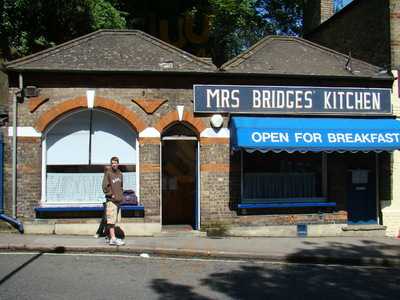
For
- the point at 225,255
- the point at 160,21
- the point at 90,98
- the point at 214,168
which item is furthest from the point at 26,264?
the point at 160,21

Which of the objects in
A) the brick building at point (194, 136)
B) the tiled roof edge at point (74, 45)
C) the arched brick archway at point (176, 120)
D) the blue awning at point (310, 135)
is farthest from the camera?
the arched brick archway at point (176, 120)

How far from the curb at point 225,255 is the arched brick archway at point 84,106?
10.6 feet

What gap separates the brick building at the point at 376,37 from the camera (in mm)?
14656

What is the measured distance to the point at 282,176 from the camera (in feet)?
47.0

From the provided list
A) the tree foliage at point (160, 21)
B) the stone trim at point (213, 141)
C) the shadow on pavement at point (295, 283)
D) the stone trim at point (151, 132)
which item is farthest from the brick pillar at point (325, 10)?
the shadow on pavement at point (295, 283)

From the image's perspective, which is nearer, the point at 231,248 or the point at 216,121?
the point at 231,248

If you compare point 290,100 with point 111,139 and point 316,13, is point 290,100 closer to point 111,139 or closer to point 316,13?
point 111,139

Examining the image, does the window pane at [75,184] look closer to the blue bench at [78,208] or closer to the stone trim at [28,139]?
the blue bench at [78,208]

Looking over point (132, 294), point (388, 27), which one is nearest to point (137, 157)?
point (132, 294)

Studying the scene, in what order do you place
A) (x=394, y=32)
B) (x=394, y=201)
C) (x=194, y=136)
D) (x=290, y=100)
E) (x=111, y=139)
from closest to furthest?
(x=111, y=139)
(x=194, y=136)
(x=290, y=100)
(x=394, y=201)
(x=394, y=32)

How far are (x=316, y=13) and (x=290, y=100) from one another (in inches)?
352

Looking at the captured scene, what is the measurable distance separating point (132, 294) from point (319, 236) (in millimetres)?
7540

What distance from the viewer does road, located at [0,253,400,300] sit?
7934mm

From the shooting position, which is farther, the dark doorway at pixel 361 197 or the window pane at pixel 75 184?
the dark doorway at pixel 361 197
